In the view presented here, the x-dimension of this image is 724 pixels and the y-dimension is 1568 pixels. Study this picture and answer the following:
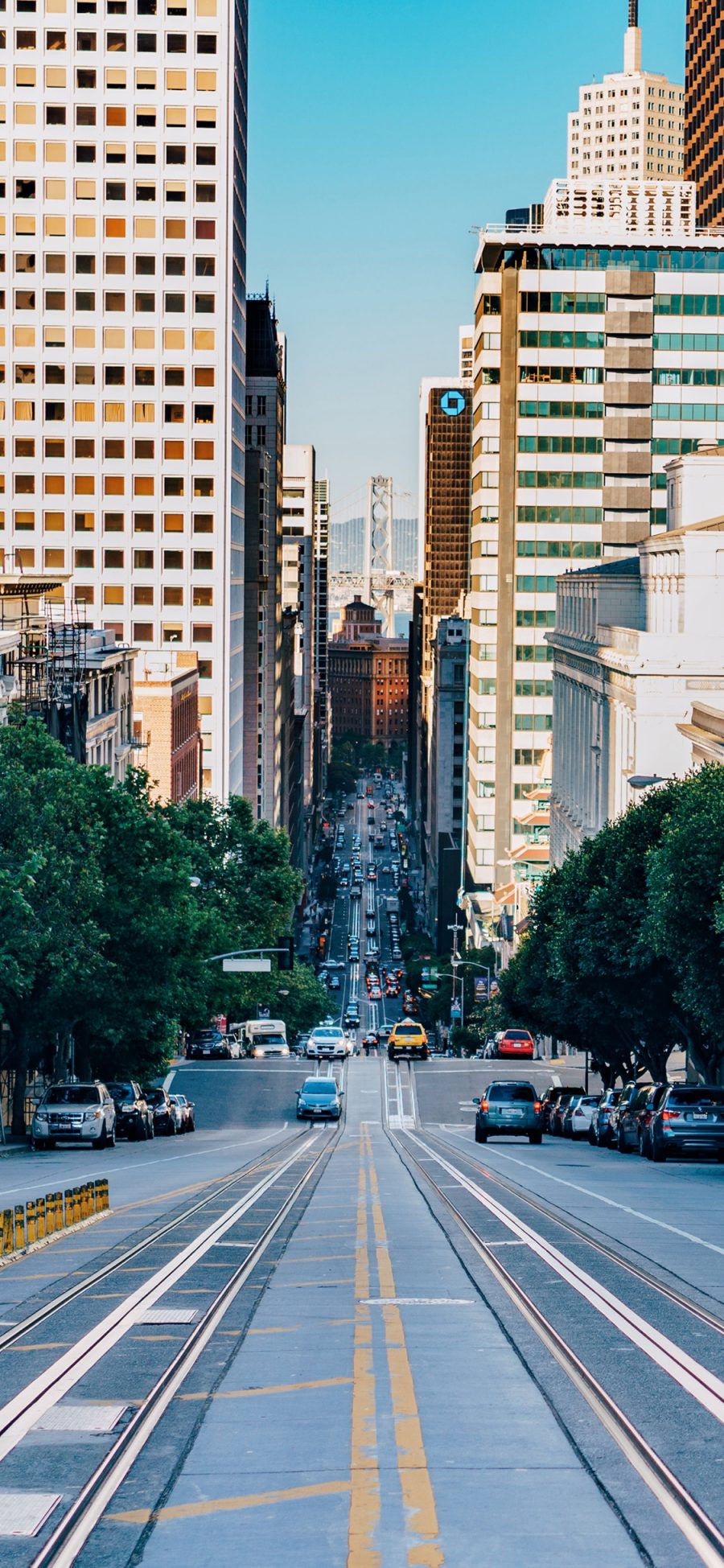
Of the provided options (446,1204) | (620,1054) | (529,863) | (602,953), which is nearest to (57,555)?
(529,863)

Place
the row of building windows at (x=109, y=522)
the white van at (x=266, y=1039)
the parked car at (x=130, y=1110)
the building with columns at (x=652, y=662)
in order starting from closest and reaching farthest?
1. the parked car at (x=130, y=1110)
2. the building with columns at (x=652, y=662)
3. the white van at (x=266, y=1039)
4. the row of building windows at (x=109, y=522)

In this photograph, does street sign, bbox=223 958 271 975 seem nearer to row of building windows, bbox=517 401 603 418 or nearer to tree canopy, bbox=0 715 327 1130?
tree canopy, bbox=0 715 327 1130

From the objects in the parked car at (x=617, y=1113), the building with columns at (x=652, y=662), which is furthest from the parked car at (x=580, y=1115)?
the building with columns at (x=652, y=662)

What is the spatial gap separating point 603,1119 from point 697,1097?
437 inches

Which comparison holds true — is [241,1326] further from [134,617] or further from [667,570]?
[134,617]

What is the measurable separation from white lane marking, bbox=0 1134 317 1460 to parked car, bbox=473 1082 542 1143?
90.2ft

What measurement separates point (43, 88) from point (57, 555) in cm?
2706

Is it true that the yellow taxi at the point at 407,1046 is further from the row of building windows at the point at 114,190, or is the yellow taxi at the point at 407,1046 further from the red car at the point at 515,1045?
the row of building windows at the point at 114,190

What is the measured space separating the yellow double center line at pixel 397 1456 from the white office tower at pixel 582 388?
13109 centimetres

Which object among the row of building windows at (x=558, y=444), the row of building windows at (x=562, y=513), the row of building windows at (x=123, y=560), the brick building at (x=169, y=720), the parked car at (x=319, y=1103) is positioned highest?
the row of building windows at (x=558, y=444)

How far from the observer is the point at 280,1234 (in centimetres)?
2478

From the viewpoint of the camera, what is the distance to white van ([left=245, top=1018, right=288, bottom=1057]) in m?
109

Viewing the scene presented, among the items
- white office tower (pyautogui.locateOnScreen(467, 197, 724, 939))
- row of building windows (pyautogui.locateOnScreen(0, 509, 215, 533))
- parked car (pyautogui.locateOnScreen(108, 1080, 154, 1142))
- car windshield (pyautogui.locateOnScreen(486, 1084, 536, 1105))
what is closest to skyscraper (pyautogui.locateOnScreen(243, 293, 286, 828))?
white office tower (pyautogui.locateOnScreen(467, 197, 724, 939))

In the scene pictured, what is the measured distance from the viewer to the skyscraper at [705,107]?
173500 millimetres
